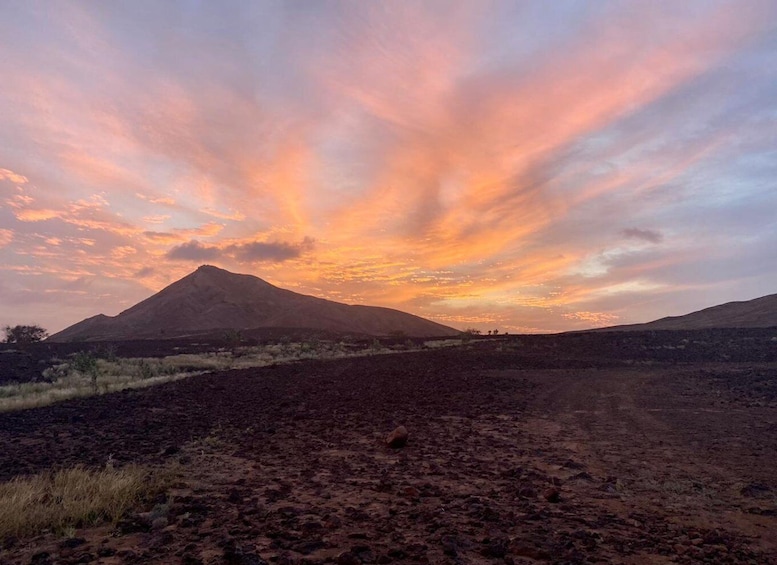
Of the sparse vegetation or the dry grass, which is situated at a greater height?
the sparse vegetation

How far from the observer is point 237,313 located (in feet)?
419

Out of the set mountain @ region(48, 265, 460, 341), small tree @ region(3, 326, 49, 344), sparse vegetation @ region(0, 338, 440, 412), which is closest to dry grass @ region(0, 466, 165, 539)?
sparse vegetation @ region(0, 338, 440, 412)

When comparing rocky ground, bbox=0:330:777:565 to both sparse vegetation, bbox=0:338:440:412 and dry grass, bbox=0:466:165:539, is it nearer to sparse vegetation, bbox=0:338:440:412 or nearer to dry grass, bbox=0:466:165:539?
dry grass, bbox=0:466:165:539

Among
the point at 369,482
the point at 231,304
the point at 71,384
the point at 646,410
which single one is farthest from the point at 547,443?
the point at 231,304

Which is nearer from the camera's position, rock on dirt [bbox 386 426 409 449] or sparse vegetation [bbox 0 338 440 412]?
rock on dirt [bbox 386 426 409 449]

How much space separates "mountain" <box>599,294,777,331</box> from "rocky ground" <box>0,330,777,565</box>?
5876cm

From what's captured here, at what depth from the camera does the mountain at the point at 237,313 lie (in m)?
116

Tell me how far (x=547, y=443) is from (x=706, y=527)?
17.7 feet

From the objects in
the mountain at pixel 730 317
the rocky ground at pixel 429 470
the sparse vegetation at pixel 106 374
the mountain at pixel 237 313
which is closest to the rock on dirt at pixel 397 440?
the rocky ground at pixel 429 470

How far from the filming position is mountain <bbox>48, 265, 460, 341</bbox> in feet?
381

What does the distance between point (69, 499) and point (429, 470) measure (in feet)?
17.5

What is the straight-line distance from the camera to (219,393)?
21.2 m

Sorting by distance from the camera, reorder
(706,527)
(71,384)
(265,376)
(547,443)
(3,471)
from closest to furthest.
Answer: (706,527), (3,471), (547,443), (71,384), (265,376)

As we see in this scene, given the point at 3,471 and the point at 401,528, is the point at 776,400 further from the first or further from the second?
the point at 3,471
